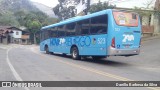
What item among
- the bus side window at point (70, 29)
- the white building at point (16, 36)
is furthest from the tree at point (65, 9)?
the bus side window at point (70, 29)

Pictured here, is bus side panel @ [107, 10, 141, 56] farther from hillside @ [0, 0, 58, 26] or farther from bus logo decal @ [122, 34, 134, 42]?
hillside @ [0, 0, 58, 26]

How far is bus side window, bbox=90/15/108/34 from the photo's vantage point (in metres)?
18.0

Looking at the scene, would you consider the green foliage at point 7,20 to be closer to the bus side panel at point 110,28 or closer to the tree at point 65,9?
the tree at point 65,9

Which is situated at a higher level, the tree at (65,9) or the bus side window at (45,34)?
the tree at (65,9)

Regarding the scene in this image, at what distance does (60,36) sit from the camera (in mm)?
26062

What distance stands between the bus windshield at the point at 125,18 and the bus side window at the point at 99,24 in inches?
25.2

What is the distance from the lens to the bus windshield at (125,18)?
17.7m

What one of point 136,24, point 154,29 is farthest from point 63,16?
point 136,24

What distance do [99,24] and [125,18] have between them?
1642 millimetres

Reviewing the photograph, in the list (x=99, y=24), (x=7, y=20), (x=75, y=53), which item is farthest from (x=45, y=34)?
(x=7, y=20)

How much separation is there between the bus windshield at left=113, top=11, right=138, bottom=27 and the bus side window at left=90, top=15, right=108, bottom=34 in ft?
2.10

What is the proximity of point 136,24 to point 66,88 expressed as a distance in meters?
9.76

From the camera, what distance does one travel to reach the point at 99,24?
18656 mm

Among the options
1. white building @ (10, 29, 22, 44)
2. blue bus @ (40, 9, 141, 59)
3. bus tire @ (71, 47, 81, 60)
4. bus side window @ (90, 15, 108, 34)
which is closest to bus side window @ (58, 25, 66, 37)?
bus tire @ (71, 47, 81, 60)
